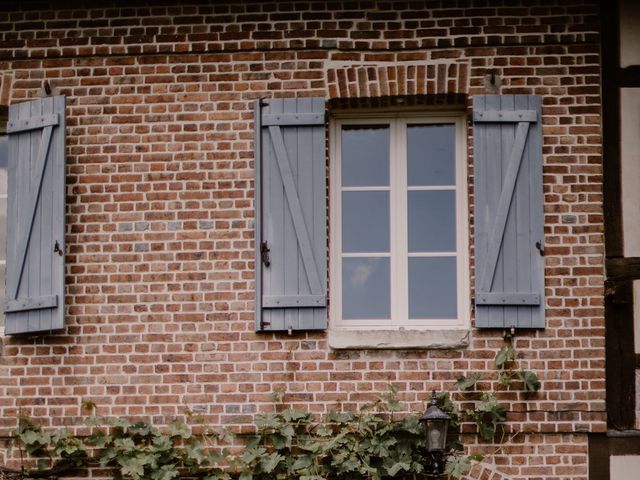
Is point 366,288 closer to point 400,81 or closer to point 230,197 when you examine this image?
point 230,197

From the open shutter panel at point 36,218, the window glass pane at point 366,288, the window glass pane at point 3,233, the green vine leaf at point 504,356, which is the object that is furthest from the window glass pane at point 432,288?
the window glass pane at point 3,233

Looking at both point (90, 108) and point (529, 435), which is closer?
point (529, 435)

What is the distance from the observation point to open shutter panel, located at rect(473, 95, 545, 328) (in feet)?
22.7

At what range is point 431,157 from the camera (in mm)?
7344

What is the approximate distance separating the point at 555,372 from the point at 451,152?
1689mm

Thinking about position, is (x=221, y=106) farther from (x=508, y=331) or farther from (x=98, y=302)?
(x=508, y=331)

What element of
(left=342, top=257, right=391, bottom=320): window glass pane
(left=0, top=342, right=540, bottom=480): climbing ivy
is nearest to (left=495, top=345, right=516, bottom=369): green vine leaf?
(left=0, top=342, right=540, bottom=480): climbing ivy

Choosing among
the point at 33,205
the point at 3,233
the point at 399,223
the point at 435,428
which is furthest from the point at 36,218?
the point at 435,428

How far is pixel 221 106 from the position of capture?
7258 millimetres

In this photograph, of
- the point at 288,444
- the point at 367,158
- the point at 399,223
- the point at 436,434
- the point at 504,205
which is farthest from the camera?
the point at 367,158

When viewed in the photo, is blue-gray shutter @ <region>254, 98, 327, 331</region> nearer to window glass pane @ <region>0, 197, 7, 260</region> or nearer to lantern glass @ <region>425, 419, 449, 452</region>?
lantern glass @ <region>425, 419, 449, 452</region>

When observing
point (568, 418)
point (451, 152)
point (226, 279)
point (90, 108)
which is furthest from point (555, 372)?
point (90, 108)

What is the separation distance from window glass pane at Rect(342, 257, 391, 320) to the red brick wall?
A: 13.9 inches

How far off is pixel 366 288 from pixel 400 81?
57.2 inches
